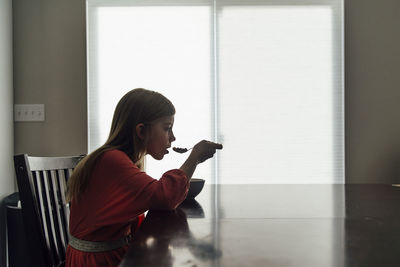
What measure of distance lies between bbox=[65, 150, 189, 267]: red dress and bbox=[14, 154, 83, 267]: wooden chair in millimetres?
64

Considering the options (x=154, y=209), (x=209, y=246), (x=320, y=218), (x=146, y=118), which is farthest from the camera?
(x=146, y=118)

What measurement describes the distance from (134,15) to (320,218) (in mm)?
2009

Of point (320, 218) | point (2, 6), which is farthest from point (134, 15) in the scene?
point (320, 218)

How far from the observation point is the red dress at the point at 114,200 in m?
0.96

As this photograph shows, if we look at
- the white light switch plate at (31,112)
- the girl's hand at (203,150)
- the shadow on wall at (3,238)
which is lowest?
the shadow on wall at (3,238)

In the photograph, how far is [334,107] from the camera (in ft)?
8.00

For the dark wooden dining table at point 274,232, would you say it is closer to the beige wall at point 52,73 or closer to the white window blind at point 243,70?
the white window blind at point 243,70

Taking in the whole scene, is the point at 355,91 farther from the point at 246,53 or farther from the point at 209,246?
the point at 209,246

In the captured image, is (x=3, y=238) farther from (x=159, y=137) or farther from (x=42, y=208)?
(x=159, y=137)

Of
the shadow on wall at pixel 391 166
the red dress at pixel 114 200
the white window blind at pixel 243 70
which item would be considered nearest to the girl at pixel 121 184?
the red dress at pixel 114 200

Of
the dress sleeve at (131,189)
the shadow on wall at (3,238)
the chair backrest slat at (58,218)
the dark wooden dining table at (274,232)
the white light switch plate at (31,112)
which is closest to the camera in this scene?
the dark wooden dining table at (274,232)

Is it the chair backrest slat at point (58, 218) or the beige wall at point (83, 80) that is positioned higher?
the beige wall at point (83, 80)

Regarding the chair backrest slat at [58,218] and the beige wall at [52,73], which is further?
the beige wall at [52,73]

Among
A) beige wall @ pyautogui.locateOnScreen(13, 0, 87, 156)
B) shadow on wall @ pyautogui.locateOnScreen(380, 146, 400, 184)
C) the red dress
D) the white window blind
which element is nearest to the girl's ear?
the red dress
